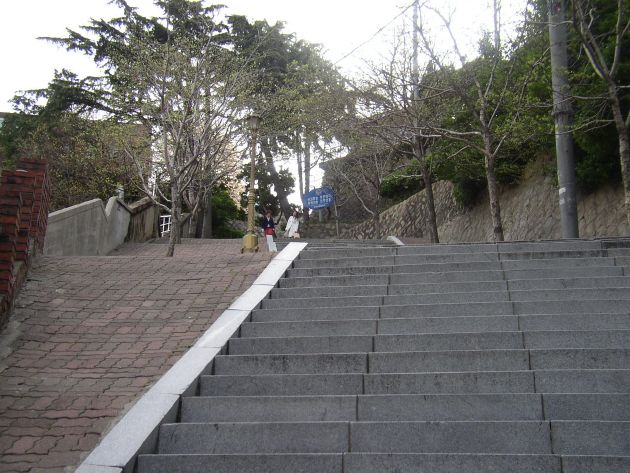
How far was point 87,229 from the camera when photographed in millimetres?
15219

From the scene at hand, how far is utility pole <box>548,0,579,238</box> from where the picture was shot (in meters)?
10.8

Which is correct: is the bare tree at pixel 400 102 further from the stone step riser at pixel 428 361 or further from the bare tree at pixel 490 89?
the stone step riser at pixel 428 361

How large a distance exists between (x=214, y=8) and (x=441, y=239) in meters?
13.1

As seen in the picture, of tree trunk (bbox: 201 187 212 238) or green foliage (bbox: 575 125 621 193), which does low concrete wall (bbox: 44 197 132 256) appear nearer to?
tree trunk (bbox: 201 187 212 238)

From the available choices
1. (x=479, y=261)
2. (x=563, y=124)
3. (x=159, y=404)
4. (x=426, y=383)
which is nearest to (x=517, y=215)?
(x=563, y=124)

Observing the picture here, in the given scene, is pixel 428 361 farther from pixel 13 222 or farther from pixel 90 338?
pixel 13 222

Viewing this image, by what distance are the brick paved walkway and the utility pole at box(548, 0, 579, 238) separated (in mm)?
5290

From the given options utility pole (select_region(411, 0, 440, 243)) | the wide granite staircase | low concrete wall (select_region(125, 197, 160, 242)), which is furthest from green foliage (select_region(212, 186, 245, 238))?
the wide granite staircase

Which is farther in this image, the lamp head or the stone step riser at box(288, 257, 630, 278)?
the lamp head

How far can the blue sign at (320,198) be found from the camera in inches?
1017

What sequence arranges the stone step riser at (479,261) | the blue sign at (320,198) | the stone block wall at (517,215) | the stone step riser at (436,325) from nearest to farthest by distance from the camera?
the stone step riser at (436,325), the stone step riser at (479,261), the stone block wall at (517,215), the blue sign at (320,198)

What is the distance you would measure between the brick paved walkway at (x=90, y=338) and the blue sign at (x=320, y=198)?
1478 cm

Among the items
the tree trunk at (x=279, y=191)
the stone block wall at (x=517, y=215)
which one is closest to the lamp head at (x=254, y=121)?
the stone block wall at (x=517, y=215)

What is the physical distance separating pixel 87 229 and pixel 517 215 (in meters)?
11.8
